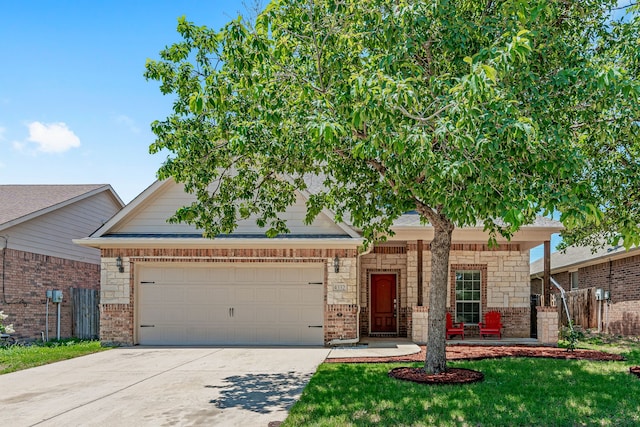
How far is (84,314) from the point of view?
64.8 ft

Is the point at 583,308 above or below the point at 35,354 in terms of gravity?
above

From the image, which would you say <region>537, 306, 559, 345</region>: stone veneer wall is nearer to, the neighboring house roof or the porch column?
the porch column

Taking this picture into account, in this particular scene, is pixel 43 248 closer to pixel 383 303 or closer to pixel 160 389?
pixel 383 303

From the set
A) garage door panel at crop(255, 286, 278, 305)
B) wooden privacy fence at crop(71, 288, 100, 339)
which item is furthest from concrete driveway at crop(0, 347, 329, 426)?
wooden privacy fence at crop(71, 288, 100, 339)

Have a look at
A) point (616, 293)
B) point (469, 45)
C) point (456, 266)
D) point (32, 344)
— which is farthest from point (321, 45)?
point (616, 293)

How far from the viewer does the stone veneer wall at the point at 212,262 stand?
15406 millimetres

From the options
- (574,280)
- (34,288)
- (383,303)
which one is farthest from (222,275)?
(574,280)

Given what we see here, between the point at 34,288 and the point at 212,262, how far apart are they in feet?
20.0

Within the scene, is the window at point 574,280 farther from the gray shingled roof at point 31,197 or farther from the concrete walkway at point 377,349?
the gray shingled roof at point 31,197

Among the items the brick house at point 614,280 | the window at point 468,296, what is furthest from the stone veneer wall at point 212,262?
the brick house at point 614,280

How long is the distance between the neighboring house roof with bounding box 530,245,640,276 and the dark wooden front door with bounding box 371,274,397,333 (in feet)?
19.6

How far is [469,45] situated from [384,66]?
1810mm

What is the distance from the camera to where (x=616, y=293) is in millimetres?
20750

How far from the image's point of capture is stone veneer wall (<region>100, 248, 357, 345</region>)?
15.4 meters
